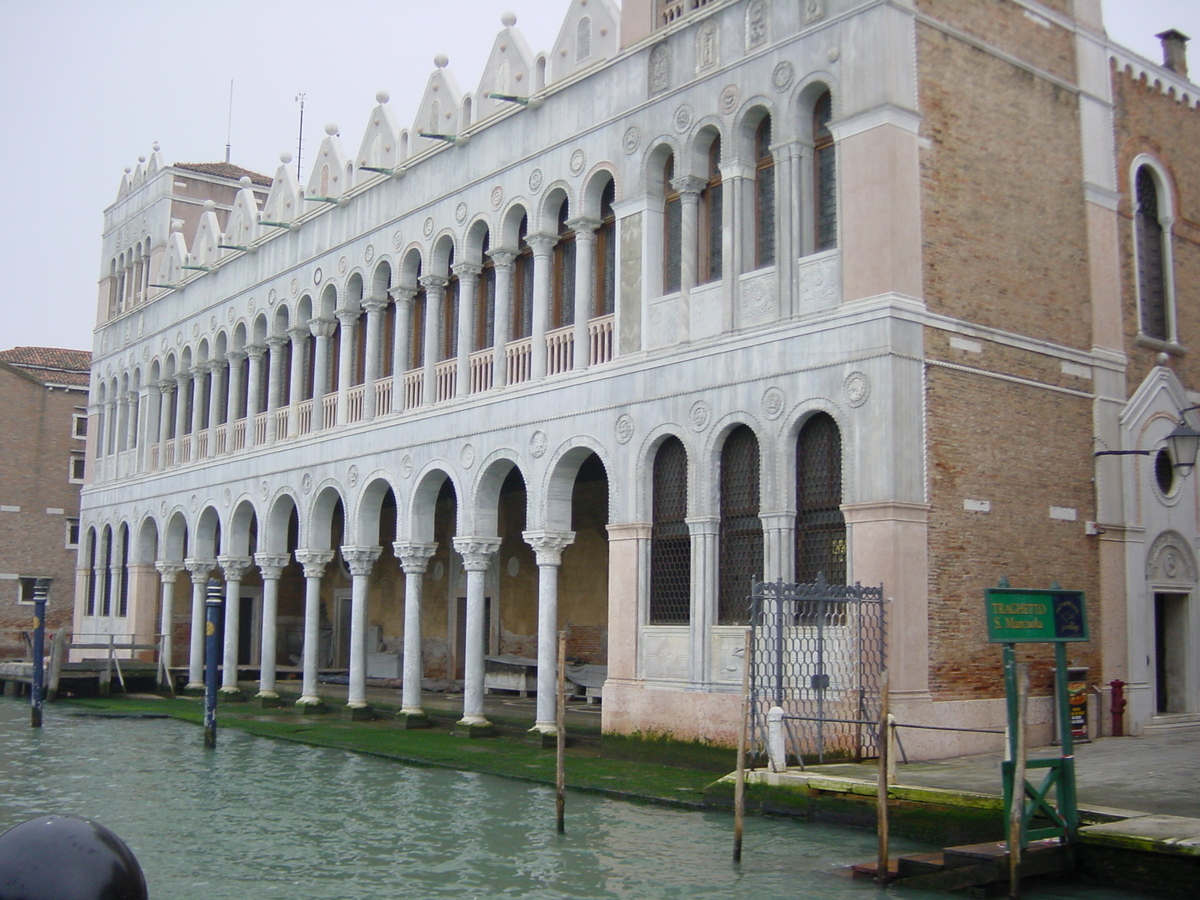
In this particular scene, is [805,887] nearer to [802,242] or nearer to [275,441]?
[802,242]

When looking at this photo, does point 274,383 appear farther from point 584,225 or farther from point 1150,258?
point 1150,258

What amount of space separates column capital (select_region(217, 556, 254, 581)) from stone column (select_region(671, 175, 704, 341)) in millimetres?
13019

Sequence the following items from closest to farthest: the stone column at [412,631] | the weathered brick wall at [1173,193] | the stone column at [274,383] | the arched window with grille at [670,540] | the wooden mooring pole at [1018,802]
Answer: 1. the wooden mooring pole at [1018,802]
2. the arched window with grille at [670,540]
3. the weathered brick wall at [1173,193]
4. the stone column at [412,631]
5. the stone column at [274,383]

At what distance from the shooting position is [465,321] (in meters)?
19.5

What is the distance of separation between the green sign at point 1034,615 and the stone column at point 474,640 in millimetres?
10440

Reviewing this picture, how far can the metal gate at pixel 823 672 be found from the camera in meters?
12.5

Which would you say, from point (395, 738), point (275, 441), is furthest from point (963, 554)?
point (275, 441)

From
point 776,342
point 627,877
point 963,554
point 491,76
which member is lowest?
point 627,877

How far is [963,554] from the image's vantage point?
44.7ft

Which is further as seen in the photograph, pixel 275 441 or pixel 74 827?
pixel 275 441

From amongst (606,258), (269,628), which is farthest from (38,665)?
(606,258)

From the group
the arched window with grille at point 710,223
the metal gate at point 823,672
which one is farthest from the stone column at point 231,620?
the metal gate at point 823,672

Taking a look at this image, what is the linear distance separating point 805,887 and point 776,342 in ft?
21.8

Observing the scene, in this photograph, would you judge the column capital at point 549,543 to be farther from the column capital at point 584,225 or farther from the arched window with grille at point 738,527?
the column capital at point 584,225
